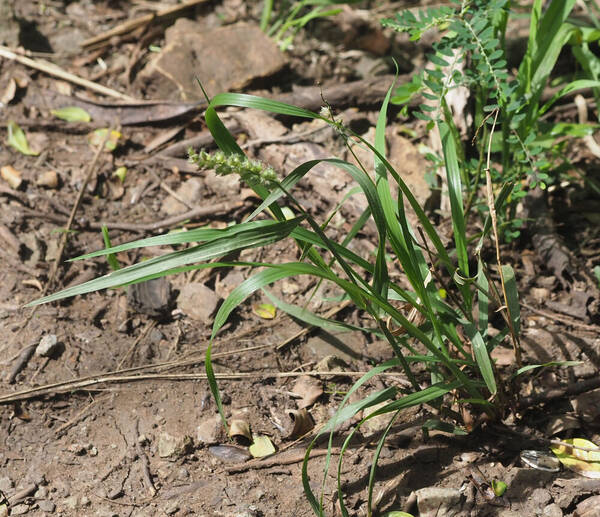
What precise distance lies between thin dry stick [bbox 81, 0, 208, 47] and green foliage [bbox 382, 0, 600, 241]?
5.39 feet

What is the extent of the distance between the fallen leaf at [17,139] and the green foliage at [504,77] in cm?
160

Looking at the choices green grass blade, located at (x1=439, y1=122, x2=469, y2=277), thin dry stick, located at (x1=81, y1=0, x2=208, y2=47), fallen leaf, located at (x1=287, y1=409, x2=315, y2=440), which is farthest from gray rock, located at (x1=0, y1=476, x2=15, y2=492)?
thin dry stick, located at (x1=81, y1=0, x2=208, y2=47)

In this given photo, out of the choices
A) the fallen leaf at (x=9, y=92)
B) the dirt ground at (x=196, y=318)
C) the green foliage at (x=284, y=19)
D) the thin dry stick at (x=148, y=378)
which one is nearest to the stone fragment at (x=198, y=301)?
the dirt ground at (x=196, y=318)

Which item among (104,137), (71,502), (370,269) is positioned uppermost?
(370,269)

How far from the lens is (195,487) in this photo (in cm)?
175

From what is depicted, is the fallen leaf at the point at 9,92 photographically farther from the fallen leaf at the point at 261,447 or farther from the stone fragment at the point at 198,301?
the fallen leaf at the point at 261,447

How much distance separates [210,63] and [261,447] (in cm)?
197

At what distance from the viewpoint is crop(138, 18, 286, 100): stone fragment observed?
9.90 feet

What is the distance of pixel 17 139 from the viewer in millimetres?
2725

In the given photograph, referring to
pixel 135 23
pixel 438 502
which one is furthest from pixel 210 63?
pixel 438 502

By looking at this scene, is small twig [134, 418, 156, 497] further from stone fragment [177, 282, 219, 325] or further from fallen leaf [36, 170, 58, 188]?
fallen leaf [36, 170, 58, 188]

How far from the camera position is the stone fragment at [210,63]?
3.02m

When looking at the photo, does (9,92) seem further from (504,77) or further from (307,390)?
(504,77)

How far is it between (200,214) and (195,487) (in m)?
1.15
